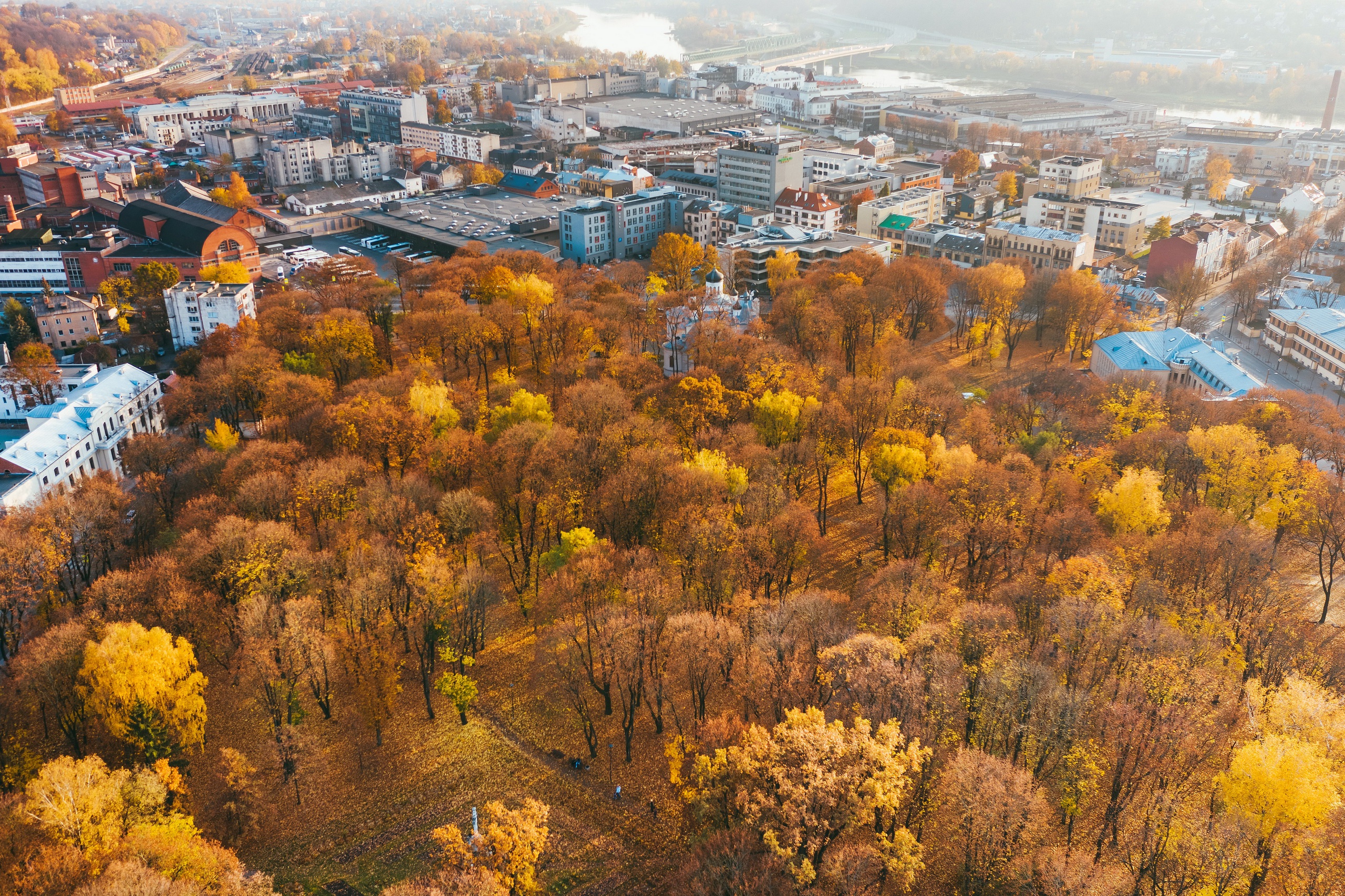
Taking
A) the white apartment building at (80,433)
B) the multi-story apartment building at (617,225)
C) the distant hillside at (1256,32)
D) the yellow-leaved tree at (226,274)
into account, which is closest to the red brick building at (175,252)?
the yellow-leaved tree at (226,274)

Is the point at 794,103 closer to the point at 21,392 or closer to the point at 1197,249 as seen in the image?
the point at 1197,249

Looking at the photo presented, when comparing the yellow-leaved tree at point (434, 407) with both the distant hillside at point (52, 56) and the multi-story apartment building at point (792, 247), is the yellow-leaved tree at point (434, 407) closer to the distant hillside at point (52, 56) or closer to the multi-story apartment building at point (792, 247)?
the multi-story apartment building at point (792, 247)

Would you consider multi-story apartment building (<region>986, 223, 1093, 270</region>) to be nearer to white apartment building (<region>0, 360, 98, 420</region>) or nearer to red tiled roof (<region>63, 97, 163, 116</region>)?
white apartment building (<region>0, 360, 98, 420</region>)

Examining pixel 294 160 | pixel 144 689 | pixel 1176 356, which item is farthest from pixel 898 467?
pixel 294 160

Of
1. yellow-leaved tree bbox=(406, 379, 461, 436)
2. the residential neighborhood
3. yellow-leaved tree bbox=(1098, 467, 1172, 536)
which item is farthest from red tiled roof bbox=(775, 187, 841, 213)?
yellow-leaved tree bbox=(1098, 467, 1172, 536)

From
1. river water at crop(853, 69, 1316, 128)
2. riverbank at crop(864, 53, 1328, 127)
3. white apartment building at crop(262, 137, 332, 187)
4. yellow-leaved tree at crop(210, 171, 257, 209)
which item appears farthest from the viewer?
riverbank at crop(864, 53, 1328, 127)
